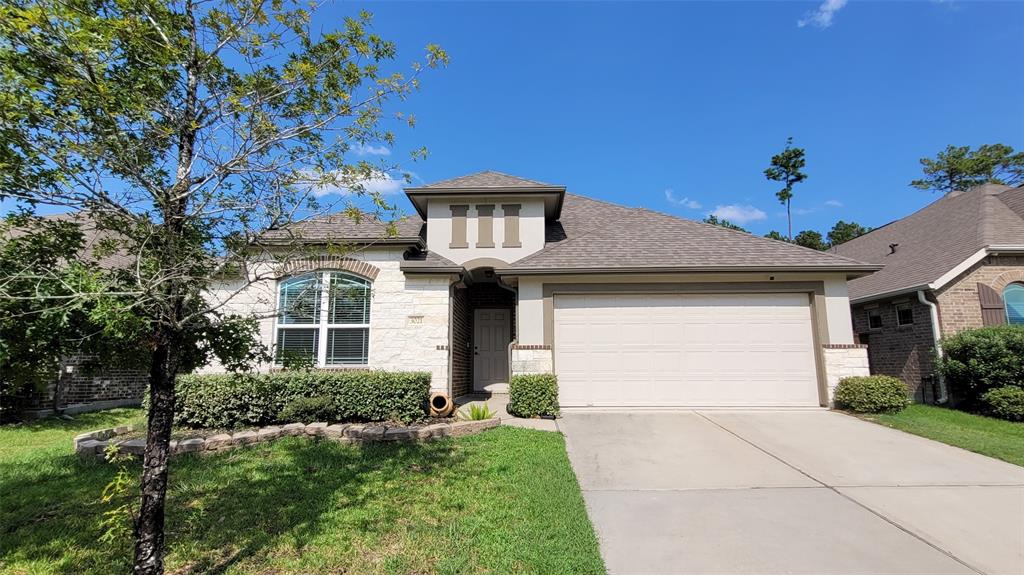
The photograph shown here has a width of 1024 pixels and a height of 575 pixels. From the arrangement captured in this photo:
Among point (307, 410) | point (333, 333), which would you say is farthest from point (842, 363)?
point (333, 333)

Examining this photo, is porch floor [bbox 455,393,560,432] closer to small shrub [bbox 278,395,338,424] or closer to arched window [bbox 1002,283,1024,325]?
small shrub [bbox 278,395,338,424]

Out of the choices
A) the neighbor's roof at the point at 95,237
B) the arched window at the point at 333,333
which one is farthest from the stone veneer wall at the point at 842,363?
the neighbor's roof at the point at 95,237

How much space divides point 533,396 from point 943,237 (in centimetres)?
1295

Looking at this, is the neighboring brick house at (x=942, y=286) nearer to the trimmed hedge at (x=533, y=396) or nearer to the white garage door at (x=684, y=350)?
the white garage door at (x=684, y=350)

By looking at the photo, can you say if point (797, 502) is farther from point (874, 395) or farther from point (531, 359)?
point (874, 395)

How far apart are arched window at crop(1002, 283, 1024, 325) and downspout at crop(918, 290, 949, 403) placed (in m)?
1.72

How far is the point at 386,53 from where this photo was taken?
3740 mm

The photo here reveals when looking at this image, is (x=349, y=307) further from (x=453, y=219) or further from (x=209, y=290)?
(x=209, y=290)

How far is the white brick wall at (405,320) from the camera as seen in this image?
9672mm

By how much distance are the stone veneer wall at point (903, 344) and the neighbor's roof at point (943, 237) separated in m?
0.54

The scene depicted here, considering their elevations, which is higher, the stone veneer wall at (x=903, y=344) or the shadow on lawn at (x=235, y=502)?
the stone veneer wall at (x=903, y=344)

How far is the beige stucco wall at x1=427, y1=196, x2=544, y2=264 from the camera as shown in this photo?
11.4 metres

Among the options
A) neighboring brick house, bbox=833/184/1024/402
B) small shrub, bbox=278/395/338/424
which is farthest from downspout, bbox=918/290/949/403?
small shrub, bbox=278/395/338/424

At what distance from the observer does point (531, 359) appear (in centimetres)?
962
